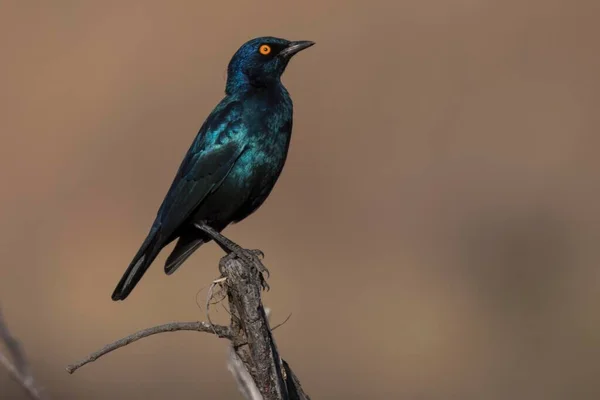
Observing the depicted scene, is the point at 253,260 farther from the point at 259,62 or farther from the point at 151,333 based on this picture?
the point at 259,62

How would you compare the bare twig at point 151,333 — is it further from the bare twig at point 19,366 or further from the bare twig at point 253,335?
the bare twig at point 19,366

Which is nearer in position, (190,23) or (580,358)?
(580,358)

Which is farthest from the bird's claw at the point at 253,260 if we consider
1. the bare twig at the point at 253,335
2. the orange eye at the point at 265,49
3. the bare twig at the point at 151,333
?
the orange eye at the point at 265,49

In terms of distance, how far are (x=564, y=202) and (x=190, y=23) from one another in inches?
200

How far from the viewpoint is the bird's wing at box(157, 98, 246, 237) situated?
19.0 feet

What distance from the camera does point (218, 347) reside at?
470 inches

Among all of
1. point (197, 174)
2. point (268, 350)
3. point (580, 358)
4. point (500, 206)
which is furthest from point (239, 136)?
point (500, 206)

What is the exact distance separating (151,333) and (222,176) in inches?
76.5

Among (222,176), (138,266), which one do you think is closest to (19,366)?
(138,266)

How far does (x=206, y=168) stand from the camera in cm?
587

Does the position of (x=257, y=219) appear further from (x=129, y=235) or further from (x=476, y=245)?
(x=476, y=245)

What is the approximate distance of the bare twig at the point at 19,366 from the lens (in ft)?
8.89

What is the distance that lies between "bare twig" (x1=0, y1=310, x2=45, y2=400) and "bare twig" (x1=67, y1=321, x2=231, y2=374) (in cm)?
95

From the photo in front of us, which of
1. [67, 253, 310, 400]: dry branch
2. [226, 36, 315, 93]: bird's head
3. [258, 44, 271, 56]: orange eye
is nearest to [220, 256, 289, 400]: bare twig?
[67, 253, 310, 400]: dry branch
